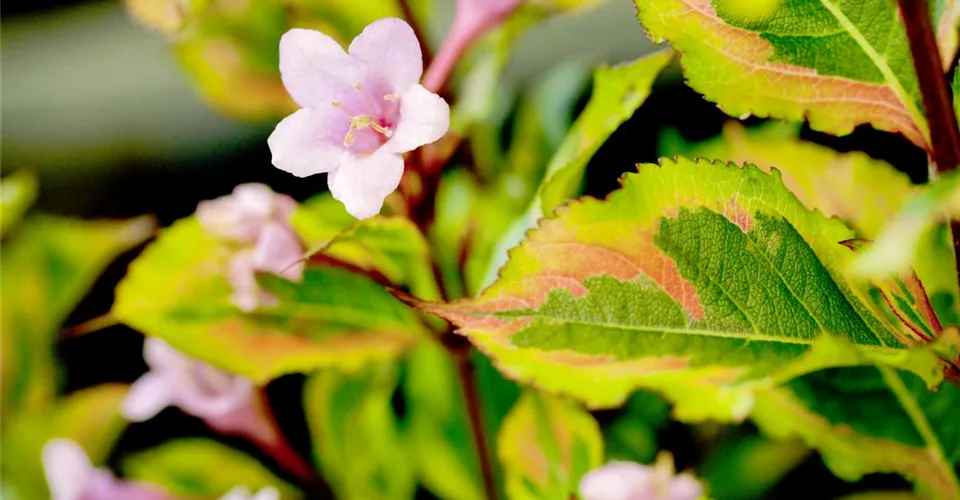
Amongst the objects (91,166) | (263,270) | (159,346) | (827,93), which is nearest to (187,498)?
(159,346)

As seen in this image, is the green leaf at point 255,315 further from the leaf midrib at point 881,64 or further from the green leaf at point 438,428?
the leaf midrib at point 881,64

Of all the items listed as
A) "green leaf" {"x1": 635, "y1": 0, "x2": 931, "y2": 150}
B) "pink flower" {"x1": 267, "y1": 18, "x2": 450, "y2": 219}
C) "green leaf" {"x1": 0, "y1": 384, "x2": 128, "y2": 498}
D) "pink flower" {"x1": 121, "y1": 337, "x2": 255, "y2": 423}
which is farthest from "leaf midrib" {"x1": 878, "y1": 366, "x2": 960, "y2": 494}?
"green leaf" {"x1": 0, "y1": 384, "x2": 128, "y2": 498}

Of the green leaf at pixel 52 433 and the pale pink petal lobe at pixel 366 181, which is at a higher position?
the pale pink petal lobe at pixel 366 181

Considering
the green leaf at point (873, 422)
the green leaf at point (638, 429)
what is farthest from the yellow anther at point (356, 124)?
the green leaf at point (638, 429)

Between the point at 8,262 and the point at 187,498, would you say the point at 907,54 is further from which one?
the point at 8,262

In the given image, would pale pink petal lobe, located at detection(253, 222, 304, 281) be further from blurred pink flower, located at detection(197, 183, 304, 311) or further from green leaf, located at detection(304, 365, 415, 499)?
green leaf, located at detection(304, 365, 415, 499)

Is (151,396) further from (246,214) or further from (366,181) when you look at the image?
(366,181)
